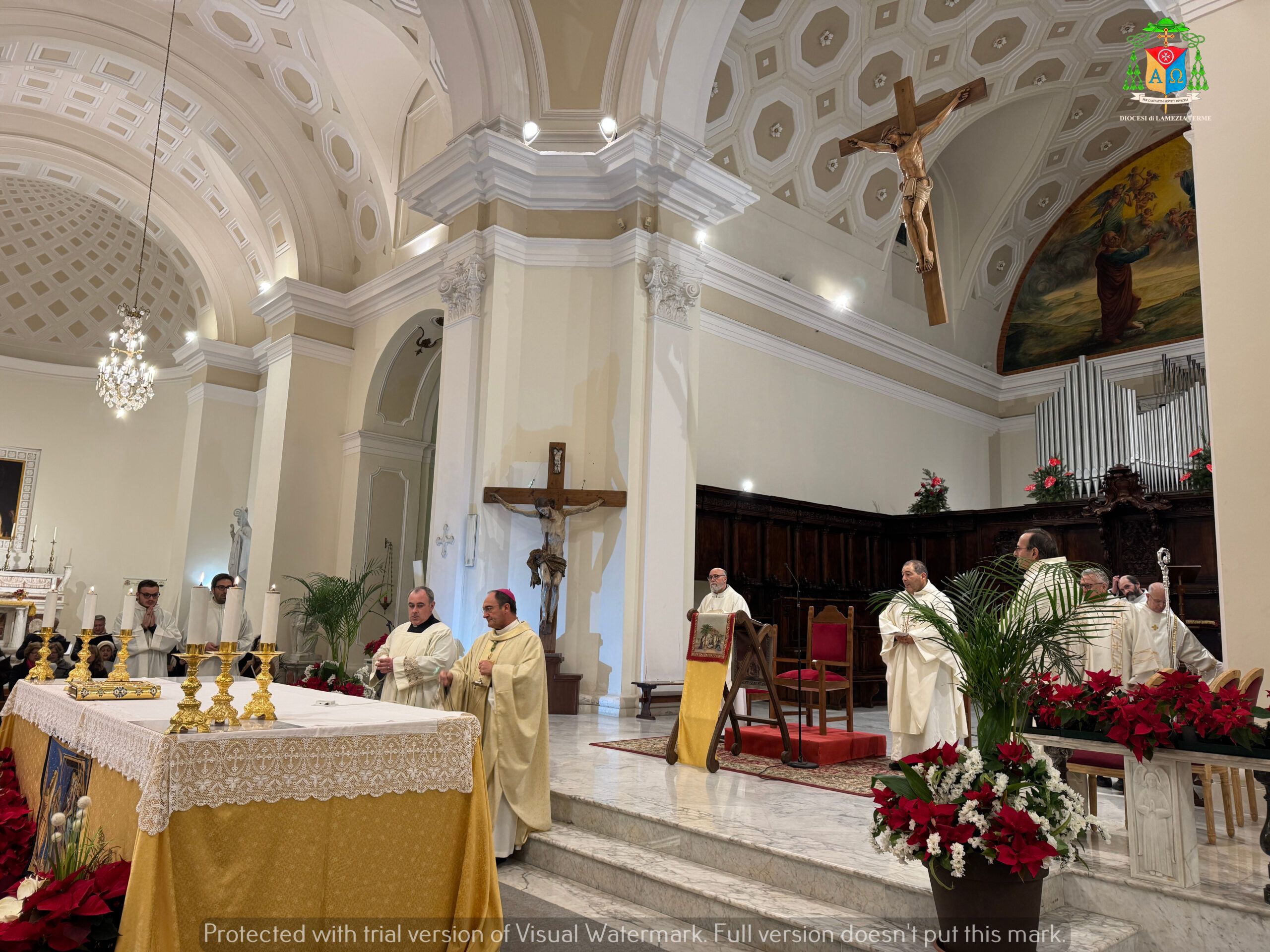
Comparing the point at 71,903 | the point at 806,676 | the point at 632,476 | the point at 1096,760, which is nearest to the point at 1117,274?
the point at 632,476

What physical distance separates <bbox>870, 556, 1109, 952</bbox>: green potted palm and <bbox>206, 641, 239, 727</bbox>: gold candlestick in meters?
2.49

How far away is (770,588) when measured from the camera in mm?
12031

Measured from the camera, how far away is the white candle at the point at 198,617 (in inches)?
133

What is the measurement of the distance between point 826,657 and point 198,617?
5772mm

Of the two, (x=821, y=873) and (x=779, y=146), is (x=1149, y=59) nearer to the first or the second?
(x=821, y=873)

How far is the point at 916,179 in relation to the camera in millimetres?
7883

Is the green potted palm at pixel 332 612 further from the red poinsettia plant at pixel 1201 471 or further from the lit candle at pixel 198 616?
the red poinsettia plant at pixel 1201 471

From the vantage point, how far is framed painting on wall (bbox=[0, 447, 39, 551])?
15562mm

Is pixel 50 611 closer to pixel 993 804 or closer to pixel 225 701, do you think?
pixel 225 701

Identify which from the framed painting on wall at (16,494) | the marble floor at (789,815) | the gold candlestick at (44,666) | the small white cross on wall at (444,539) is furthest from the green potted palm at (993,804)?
the framed painting on wall at (16,494)

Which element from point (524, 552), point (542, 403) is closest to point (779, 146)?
point (542, 403)

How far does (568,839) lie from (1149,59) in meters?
6.35

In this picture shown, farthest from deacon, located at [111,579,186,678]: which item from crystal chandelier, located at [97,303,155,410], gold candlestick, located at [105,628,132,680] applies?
crystal chandelier, located at [97,303,155,410]

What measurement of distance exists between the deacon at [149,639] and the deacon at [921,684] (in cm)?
586
